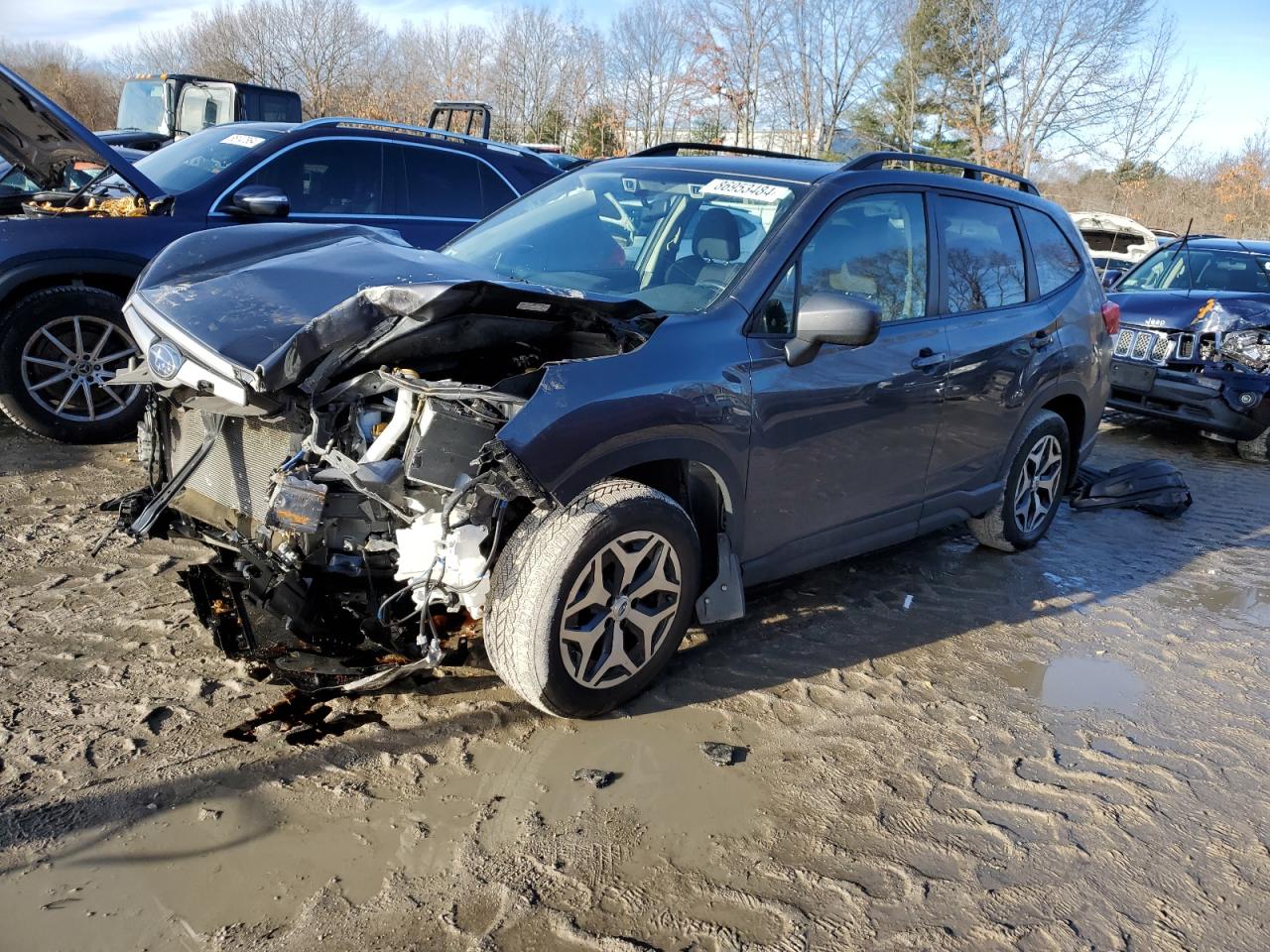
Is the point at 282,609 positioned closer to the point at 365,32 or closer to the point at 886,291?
the point at 886,291

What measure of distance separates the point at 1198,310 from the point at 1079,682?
5.52m

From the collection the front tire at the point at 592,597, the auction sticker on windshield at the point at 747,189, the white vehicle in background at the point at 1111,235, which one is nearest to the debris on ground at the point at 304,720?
the front tire at the point at 592,597

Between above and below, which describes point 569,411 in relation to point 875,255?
below

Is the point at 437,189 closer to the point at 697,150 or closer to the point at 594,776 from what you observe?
the point at 697,150

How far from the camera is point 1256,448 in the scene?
812 cm

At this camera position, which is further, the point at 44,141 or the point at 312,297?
the point at 44,141

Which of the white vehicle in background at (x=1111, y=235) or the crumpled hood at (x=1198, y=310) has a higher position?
the white vehicle in background at (x=1111, y=235)

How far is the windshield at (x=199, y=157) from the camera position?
6453 millimetres

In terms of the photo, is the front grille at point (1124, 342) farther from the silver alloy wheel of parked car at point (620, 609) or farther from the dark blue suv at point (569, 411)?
the silver alloy wheel of parked car at point (620, 609)

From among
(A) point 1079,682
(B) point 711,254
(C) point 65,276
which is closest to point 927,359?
(B) point 711,254

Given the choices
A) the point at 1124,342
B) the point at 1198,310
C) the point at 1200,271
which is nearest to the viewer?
the point at 1198,310

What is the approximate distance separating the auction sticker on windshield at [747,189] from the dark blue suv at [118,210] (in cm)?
296

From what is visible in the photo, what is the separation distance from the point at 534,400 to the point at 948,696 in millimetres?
2058

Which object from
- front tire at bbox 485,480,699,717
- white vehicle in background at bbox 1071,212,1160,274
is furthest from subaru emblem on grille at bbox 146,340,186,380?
white vehicle in background at bbox 1071,212,1160,274
